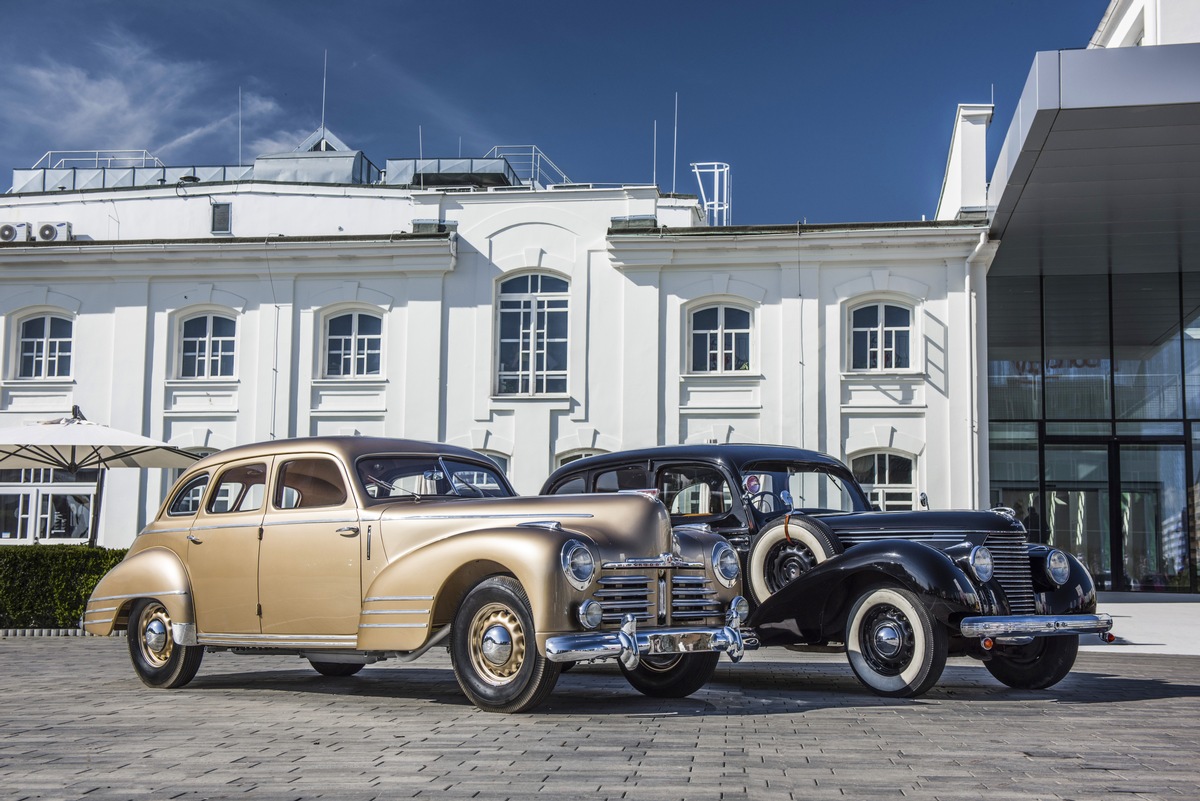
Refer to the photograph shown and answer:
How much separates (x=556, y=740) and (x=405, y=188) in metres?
21.1

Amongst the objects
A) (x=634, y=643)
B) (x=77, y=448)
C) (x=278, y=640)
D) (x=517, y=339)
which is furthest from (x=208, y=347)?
(x=634, y=643)

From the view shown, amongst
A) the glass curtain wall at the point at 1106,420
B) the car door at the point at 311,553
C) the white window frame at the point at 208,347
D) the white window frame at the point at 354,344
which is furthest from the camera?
the white window frame at the point at 208,347

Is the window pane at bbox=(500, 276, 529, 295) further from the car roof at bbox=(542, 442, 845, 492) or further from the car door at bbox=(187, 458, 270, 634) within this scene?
the car door at bbox=(187, 458, 270, 634)

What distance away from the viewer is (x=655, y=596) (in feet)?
24.8

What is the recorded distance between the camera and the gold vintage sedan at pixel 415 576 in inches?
283

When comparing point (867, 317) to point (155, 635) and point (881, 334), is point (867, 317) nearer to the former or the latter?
point (881, 334)

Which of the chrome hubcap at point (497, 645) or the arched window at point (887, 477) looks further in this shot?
the arched window at point (887, 477)

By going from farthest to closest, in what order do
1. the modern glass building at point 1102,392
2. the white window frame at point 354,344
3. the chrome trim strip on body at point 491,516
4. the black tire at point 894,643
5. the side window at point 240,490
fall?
1. the white window frame at point 354,344
2. the modern glass building at point 1102,392
3. the side window at point 240,490
4. the black tire at point 894,643
5. the chrome trim strip on body at point 491,516

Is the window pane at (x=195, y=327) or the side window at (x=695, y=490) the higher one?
the window pane at (x=195, y=327)

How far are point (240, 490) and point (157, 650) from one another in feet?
4.49

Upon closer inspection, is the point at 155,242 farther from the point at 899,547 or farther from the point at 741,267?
the point at 899,547

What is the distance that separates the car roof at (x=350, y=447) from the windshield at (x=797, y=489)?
7.77 ft

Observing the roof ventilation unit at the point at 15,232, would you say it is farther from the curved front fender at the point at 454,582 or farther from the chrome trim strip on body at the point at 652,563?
the chrome trim strip on body at the point at 652,563

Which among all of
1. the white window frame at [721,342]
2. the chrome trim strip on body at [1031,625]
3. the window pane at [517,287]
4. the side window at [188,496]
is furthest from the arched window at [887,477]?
the side window at [188,496]
